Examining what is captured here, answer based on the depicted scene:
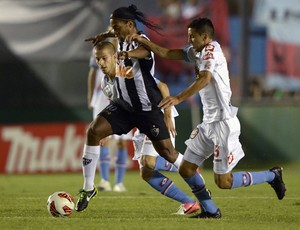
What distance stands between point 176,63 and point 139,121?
377 inches

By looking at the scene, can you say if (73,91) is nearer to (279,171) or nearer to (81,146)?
(81,146)

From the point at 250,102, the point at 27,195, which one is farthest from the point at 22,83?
the point at 27,195

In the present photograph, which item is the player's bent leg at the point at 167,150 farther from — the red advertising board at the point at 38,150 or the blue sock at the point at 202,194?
the red advertising board at the point at 38,150

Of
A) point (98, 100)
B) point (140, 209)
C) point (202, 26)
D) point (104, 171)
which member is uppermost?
point (202, 26)

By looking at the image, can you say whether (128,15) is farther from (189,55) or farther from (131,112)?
(131,112)

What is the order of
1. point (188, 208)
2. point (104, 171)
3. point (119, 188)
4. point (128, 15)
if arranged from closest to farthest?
point (128, 15)
point (188, 208)
point (119, 188)
point (104, 171)

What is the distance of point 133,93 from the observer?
32.4ft

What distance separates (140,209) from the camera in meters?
10.5

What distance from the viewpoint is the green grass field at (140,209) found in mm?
8734

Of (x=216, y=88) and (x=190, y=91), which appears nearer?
(x=190, y=91)

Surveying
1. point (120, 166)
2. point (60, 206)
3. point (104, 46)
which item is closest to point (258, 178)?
point (60, 206)

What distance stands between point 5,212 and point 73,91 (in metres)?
9.16

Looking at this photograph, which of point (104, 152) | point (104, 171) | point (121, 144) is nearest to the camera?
point (104, 171)

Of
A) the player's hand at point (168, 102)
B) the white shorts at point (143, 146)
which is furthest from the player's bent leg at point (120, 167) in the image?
the player's hand at point (168, 102)
